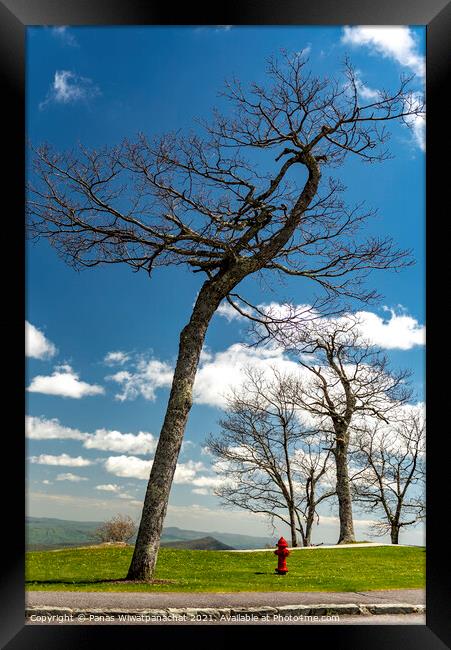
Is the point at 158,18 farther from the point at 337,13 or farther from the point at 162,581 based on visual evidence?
the point at 162,581

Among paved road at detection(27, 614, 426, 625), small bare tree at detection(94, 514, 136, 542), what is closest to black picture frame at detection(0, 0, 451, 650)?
paved road at detection(27, 614, 426, 625)

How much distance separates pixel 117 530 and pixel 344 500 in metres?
Result: 5.30

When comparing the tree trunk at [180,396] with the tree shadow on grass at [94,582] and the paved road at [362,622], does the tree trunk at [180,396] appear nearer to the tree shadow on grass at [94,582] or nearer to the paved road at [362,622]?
the tree shadow on grass at [94,582]

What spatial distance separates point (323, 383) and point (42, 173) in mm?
8789

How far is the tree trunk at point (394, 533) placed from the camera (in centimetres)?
1764

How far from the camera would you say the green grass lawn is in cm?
855

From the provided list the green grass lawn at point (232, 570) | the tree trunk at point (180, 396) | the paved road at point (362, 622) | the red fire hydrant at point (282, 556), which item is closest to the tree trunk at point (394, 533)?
the green grass lawn at point (232, 570)

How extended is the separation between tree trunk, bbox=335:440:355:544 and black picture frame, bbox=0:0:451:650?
381 inches

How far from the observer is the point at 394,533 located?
1773 centimetres

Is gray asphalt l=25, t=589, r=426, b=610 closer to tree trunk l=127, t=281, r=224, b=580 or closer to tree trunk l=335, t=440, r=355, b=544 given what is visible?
tree trunk l=127, t=281, r=224, b=580

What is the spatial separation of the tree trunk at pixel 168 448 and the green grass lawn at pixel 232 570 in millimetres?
449
